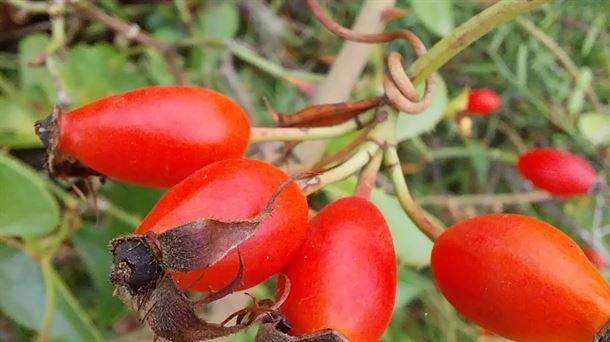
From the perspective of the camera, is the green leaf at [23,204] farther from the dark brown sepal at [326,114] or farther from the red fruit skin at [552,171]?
the red fruit skin at [552,171]

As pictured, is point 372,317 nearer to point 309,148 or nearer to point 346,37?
point 346,37

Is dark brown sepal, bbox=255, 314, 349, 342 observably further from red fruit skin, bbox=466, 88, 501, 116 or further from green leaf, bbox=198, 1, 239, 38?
green leaf, bbox=198, 1, 239, 38

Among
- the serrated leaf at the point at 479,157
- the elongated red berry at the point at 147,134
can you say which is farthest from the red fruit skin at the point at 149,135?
the serrated leaf at the point at 479,157

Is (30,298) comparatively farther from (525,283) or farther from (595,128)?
(595,128)

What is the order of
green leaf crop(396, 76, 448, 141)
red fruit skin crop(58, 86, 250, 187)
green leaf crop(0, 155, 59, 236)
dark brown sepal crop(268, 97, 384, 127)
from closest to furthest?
red fruit skin crop(58, 86, 250, 187) < dark brown sepal crop(268, 97, 384, 127) < green leaf crop(0, 155, 59, 236) < green leaf crop(396, 76, 448, 141)

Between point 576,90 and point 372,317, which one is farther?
point 576,90

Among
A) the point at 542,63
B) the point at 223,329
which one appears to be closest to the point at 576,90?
the point at 542,63

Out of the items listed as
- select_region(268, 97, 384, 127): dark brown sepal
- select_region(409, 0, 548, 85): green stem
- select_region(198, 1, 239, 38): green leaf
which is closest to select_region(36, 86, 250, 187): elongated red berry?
select_region(268, 97, 384, 127): dark brown sepal
